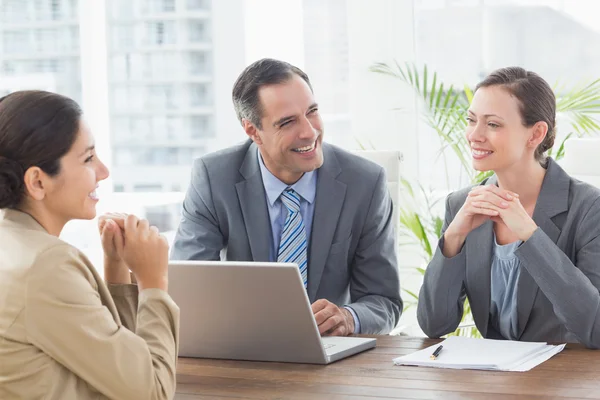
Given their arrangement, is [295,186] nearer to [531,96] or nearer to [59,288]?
[531,96]

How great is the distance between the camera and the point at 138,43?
5316mm

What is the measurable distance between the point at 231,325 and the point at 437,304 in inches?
23.5

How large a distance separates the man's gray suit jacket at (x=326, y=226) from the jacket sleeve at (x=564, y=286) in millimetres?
510

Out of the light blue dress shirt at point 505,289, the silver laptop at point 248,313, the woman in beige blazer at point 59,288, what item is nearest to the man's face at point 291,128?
the light blue dress shirt at point 505,289

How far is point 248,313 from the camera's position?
1834mm

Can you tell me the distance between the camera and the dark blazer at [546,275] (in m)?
1.98

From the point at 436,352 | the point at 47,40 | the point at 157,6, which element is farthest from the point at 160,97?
the point at 436,352

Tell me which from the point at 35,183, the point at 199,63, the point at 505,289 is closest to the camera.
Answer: the point at 35,183

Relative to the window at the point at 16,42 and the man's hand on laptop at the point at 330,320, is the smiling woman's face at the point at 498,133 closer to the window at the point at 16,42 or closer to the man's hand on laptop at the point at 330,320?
the man's hand on laptop at the point at 330,320

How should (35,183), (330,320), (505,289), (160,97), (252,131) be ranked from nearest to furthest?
(35,183) < (330,320) < (505,289) < (252,131) < (160,97)

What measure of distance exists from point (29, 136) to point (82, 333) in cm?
34

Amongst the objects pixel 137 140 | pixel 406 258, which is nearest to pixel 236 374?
pixel 406 258

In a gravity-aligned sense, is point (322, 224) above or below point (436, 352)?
above

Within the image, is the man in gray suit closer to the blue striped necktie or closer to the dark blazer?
the blue striped necktie
